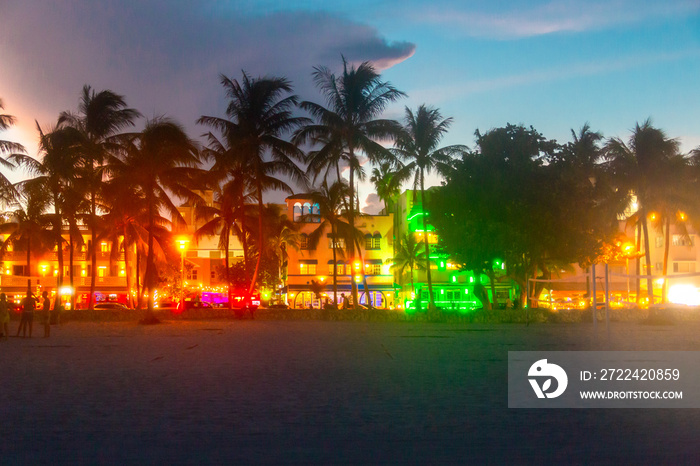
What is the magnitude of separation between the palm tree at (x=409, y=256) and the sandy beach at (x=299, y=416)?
45577 mm

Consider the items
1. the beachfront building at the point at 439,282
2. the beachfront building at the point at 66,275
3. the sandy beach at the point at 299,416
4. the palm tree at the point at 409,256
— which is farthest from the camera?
the beachfront building at the point at 66,275

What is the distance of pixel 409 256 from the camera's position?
205 ft

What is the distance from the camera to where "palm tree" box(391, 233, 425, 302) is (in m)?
62.3

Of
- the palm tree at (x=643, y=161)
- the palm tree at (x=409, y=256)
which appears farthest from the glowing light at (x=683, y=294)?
the palm tree at (x=409, y=256)

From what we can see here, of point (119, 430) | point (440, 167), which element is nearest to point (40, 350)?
point (119, 430)

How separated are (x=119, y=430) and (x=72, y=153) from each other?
31.8 metres

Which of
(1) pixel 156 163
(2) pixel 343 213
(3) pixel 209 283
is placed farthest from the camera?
(3) pixel 209 283

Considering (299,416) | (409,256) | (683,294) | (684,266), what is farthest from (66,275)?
(299,416)

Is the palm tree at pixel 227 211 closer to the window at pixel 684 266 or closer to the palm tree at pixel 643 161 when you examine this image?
the palm tree at pixel 643 161

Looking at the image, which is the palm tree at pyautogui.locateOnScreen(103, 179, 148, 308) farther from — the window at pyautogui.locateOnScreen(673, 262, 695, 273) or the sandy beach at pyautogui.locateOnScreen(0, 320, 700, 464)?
the window at pyautogui.locateOnScreen(673, 262, 695, 273)

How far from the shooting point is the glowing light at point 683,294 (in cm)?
5572

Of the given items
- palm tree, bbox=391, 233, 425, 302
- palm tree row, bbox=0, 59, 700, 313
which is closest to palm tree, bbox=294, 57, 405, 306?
palm tree row, bbox=0, 59, 700, 313

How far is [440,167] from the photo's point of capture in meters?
44.4

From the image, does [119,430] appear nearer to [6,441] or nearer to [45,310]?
[6,441]
